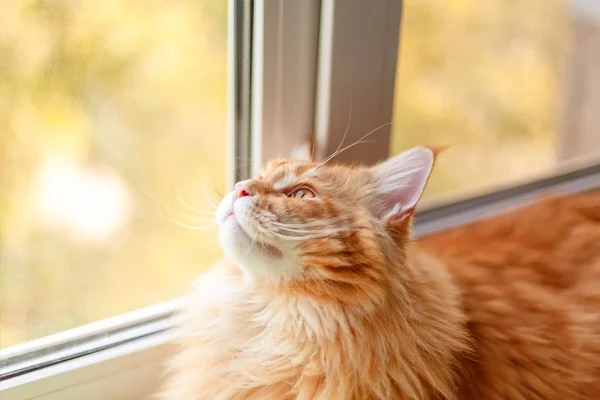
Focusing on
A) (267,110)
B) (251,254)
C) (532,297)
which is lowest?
(532,297)

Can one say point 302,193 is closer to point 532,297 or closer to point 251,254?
point 251,254

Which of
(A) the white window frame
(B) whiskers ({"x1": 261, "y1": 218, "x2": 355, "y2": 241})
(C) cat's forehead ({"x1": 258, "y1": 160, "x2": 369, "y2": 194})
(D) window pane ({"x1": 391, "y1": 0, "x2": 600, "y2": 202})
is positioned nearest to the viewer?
(B) whiskers ({"x1": 261, "y1": 218, "x2": 355, "y2": 241})

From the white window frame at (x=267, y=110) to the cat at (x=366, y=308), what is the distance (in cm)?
13

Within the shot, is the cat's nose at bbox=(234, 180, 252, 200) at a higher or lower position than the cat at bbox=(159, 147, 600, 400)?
higher

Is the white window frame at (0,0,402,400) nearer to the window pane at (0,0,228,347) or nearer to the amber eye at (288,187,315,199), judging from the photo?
the window pane at (0,0,228,347)

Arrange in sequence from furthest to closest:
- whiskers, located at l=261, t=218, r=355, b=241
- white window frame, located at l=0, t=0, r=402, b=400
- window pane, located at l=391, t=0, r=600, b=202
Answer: window pane, located at l=391, t=0, r=600, b=202
white window frame, located at l=0, t=0, r=402, b=400
whiskers, located at l=261, t=218, r=355, b=241

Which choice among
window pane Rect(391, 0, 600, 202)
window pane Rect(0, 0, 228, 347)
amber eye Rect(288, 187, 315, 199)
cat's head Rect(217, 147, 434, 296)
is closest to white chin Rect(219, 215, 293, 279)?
cat's head Rect(217, 147, 434, 296)

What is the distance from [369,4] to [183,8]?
359mm

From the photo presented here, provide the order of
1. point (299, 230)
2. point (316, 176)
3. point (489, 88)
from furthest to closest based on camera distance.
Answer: point (489, 88) → point (316, 176) → point (299, 230)

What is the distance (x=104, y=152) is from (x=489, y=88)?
107 cm

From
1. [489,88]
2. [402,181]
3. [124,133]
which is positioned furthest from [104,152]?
[489,88]

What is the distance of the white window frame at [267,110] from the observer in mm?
1221

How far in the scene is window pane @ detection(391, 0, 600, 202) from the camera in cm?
157

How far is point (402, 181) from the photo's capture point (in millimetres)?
1058
